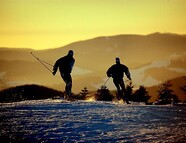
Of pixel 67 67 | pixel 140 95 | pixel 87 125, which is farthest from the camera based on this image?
pixel 140 95

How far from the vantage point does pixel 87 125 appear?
12680 millimetres

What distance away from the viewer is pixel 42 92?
211ft

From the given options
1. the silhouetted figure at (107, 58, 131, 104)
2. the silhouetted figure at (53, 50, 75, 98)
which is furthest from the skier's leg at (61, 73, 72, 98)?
the silhouetted figure at (107, 58, 131, 104)

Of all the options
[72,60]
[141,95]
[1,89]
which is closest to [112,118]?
[72,60]

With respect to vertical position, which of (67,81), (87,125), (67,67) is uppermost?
(67,67)

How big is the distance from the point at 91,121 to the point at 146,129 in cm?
215

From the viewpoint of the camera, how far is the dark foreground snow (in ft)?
35.5

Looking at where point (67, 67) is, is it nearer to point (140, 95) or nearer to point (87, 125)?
point (87, 125)

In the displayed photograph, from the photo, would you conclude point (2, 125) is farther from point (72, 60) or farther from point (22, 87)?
point (22, 87)

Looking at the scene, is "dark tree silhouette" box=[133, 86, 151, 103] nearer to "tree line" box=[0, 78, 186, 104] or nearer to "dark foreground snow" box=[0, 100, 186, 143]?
"tree line" box=[0, 78, 186, 104]

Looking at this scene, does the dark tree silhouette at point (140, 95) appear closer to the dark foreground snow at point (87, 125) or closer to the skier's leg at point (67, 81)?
the skier's leg at point (67, 81)

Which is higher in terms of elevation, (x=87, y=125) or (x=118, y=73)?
(x=118, y=73)

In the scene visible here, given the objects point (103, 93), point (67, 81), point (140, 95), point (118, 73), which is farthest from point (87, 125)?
point (140, 95)

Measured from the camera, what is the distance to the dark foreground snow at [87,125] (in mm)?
10828
